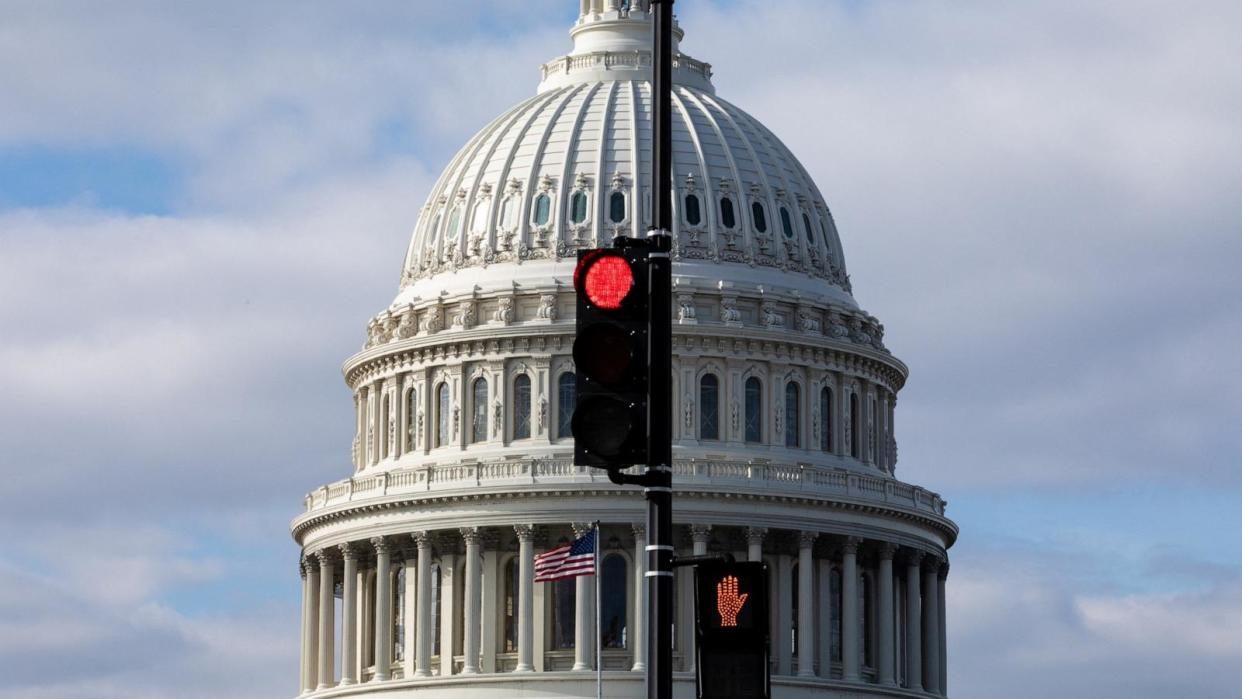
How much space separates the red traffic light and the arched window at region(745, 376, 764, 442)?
86.2 m

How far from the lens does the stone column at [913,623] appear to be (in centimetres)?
10975

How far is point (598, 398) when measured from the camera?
72.2 ft

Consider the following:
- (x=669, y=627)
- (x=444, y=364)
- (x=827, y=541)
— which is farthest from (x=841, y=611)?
(x=669, y=627)

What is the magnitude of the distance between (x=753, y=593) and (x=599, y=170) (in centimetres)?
8951

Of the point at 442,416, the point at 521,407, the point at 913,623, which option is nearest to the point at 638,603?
the point at 521,407

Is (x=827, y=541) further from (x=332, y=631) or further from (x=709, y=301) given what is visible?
(x=332, y=631)

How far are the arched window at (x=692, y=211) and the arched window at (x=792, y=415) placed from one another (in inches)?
294

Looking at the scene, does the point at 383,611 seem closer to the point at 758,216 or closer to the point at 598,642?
the point at 598,642

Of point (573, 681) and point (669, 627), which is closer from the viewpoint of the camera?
point (669, 627)

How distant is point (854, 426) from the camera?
367 ft

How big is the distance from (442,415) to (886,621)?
61.8ft

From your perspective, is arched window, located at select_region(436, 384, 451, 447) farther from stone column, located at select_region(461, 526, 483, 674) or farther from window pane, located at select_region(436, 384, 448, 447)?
stone column, located at select_region(461, 526, 483, 674)

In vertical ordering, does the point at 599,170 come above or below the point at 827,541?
above

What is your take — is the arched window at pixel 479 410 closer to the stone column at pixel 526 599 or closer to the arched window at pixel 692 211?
the stone column at pixel 526 599
